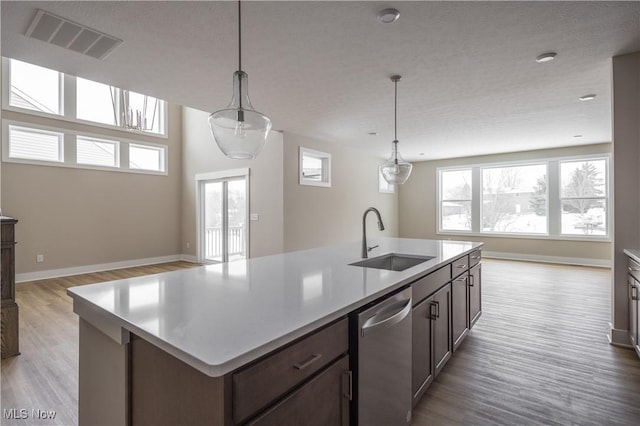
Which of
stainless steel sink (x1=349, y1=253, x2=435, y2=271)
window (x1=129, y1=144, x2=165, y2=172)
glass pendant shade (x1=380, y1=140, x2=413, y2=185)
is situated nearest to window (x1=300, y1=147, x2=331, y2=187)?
glass pendant shade (x1=380, y1=140, x2=413, y2=185)

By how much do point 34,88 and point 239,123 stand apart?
6259 mm

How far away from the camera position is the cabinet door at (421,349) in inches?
71.0

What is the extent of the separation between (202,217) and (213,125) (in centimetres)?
576

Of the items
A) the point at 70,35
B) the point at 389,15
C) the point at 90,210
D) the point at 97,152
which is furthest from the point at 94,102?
the point at 389,15

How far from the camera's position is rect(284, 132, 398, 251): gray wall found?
5.80 metres

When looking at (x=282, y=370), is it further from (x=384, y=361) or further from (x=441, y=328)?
(x=441, y=328)

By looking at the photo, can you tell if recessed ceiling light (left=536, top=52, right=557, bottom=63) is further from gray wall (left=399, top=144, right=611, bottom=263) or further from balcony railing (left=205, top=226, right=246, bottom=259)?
balcony railing (left=205, top=226, right=246, bottom=259)

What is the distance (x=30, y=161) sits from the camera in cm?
545

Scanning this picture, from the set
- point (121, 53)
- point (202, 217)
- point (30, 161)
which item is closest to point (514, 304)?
point (121, 53)

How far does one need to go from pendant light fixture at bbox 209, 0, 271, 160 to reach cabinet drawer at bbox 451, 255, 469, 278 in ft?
5.52

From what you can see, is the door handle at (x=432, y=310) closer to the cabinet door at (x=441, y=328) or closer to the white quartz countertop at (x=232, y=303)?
the cabinet door at (x=441, y=328)

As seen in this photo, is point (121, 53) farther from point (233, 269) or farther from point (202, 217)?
point (202, 217)

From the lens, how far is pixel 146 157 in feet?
23.2

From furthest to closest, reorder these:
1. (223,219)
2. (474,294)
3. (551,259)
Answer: (551,259) < (223,219) < (474,294)
